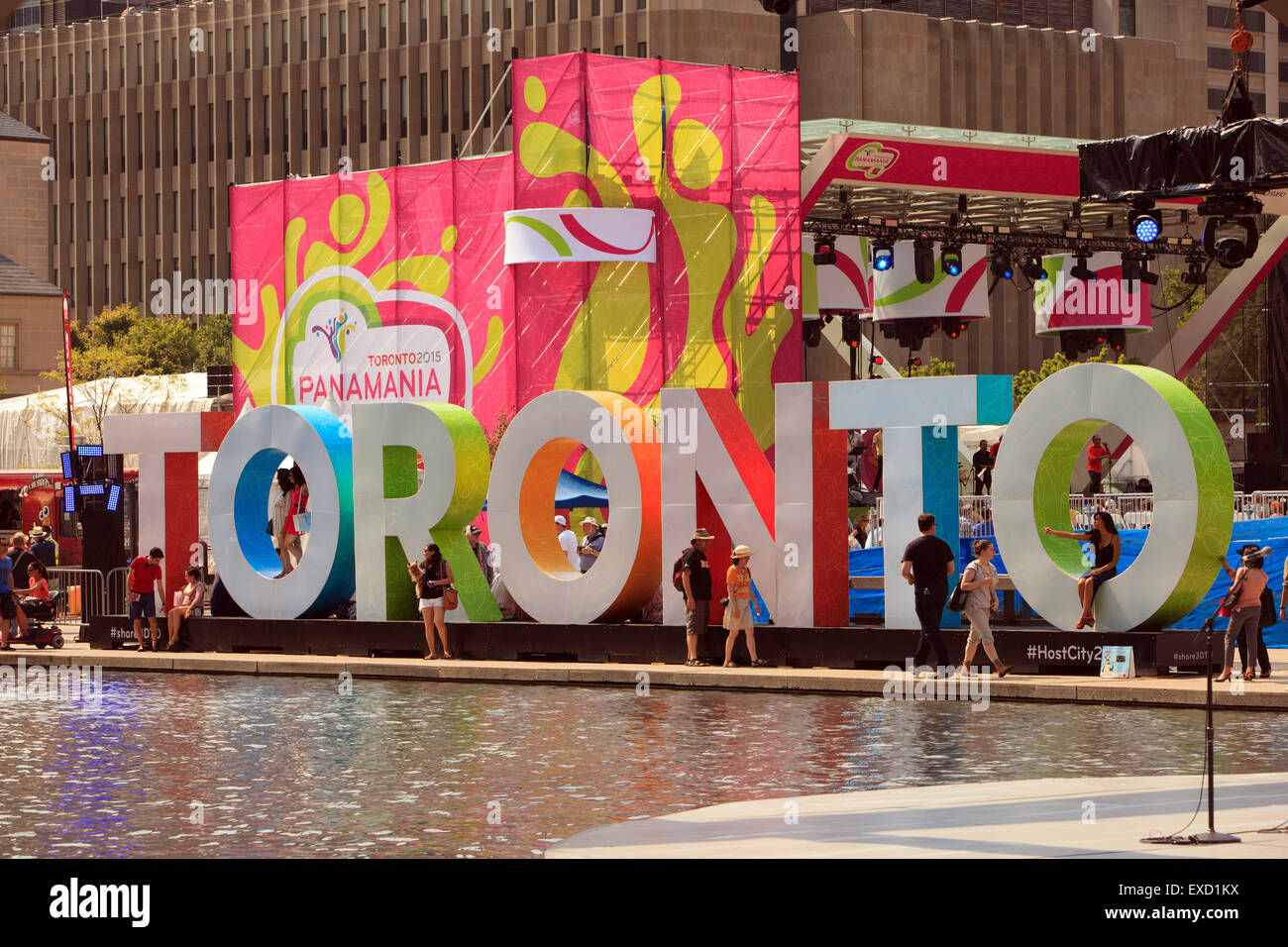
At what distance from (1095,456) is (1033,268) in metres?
7.69

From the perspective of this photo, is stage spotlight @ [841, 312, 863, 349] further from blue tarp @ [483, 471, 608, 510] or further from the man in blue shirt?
the man in blue shirt

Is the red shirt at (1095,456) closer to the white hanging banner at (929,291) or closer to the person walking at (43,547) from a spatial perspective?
the white hanging banner at (929,291)

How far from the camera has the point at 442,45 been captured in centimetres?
8325

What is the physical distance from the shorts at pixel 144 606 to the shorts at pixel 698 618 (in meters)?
8.71

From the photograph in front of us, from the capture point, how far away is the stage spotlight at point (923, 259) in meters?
41.5

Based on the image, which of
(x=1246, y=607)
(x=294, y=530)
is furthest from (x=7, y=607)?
(x=1246, y=607)

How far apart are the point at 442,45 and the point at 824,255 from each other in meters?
48.0

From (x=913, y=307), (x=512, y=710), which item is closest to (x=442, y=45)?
(x=913, y=307)

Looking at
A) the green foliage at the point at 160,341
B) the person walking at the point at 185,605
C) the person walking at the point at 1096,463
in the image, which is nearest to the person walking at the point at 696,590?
the person walking at the point at 185,605

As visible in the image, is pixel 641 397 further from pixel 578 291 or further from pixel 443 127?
pixel 443 127

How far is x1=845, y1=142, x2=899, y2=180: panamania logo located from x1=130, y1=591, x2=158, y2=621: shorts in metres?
14.7

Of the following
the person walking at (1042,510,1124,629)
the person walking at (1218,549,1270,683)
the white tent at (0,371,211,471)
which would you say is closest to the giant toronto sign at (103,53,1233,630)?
the person walking at (1042,510,1124,629)

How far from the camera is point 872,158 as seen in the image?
1412 inches

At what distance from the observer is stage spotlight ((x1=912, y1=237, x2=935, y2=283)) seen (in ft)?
136
